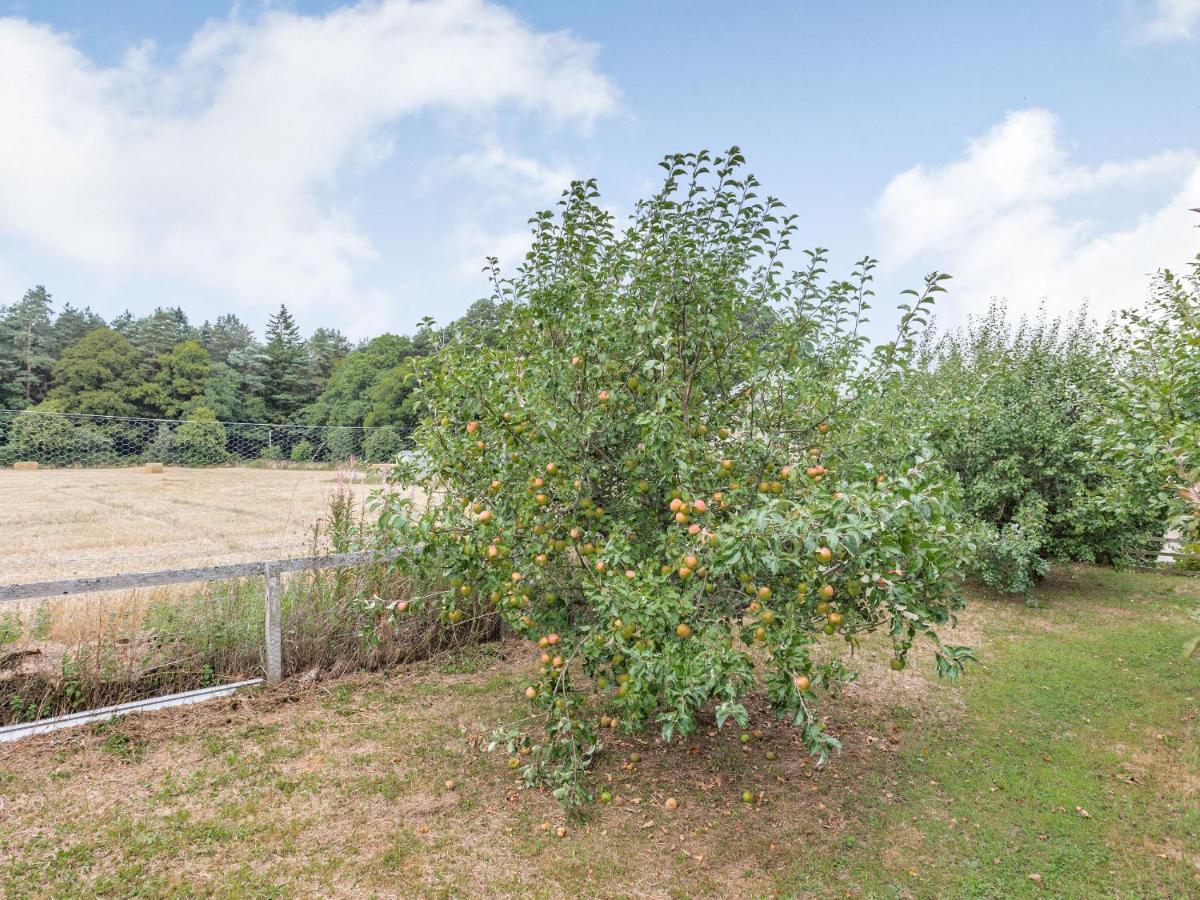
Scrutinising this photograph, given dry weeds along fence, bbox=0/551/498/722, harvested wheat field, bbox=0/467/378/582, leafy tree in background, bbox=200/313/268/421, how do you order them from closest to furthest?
dry weeds along fence, bbox=0/551/498/722, harvested wheat field, bbox=0/467/378/582, leafy tree in background, bbox=200/313/268/421

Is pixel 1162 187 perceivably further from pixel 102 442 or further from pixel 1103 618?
pixel 102 442

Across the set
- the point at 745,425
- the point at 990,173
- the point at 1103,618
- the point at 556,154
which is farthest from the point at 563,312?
the point at 1103,618

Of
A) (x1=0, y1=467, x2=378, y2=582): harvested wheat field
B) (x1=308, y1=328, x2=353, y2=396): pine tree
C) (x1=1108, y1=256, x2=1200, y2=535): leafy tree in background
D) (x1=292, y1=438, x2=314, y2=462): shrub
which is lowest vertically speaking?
(x1=0, y1=467, x2=378, y2=582): harvested wheat field

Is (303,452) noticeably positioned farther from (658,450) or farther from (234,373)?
(234,373)

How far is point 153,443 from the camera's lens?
50.6ft

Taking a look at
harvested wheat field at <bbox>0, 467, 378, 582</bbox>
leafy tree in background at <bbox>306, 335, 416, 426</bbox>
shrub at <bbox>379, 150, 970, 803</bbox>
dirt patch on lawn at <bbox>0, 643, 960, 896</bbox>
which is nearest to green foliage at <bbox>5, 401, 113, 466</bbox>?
harvested wheat field at <bbox>0, 467, 378, 582</bbox>

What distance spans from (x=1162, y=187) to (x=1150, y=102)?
4.71ft

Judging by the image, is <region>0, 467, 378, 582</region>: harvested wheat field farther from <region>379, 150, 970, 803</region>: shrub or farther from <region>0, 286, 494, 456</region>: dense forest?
<region>0, 286, 494, 456</region>: dense forest

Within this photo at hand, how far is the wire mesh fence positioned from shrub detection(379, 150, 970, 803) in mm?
8120

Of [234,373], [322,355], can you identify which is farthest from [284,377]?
[234,373]

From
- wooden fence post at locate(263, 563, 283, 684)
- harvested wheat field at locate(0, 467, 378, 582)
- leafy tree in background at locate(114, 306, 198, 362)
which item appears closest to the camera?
wooden fence post at locate(263, 563, 283, 684)

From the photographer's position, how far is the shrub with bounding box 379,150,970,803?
2646 mm

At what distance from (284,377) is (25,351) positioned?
36.7 feet

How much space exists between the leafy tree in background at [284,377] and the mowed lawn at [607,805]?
33.7m
